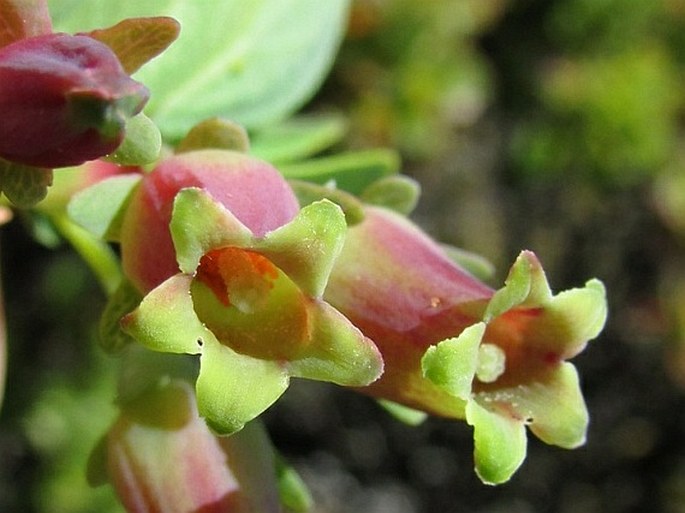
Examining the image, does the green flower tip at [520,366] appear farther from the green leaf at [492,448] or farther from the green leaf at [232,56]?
the green leaf at [232,56]

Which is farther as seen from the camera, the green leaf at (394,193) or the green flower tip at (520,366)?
the green leaf at (394,193)

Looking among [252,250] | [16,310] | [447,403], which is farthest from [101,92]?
[16,310]

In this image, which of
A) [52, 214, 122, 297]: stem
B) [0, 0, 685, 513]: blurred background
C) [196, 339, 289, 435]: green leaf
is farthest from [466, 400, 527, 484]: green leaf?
[0, 0, 685, 513]: blurred background

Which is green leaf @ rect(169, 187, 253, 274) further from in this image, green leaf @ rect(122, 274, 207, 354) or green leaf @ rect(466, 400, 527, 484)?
green leaf @ rect(466, 400, 527, 484)

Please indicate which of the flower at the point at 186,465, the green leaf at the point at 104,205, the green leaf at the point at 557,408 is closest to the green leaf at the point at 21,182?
the green leaf at the point at 104,205

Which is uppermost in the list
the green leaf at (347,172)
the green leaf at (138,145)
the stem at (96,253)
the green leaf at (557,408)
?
the green leaf at (138,145)
